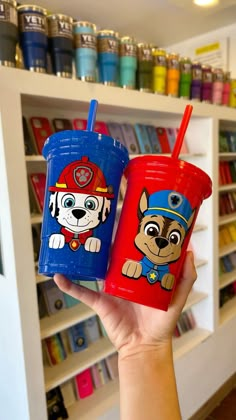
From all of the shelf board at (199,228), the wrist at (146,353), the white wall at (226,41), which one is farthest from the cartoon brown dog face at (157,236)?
the white wall at (226,41)

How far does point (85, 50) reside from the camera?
1.28 metres

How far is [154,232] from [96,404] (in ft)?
4.32

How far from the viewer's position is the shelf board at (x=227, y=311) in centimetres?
229

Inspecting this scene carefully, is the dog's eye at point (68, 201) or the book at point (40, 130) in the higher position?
the book at point (40, 130)

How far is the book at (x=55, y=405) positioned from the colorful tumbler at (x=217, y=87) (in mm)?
1870

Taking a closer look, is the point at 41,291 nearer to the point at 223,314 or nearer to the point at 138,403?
the point at 138,403

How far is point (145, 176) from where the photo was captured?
0.64 meters

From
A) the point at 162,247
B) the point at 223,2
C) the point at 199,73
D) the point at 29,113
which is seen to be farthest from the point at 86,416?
the point at 223,2

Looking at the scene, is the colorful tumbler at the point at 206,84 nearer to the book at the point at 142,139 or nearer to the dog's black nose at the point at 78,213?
the book at the point at 142,139

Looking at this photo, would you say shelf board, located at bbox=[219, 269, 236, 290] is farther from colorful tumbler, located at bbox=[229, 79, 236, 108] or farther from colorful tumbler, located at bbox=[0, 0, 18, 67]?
colorful tumbler, located at bbox=[0, 0, 18, 67]

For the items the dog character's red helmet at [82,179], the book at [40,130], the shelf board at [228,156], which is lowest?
the dog character's red helmet at [82,179]

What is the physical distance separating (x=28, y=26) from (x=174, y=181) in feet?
2.85

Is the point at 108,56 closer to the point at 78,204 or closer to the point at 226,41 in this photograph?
the point at 78,204

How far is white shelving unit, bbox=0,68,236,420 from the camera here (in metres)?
1.11
